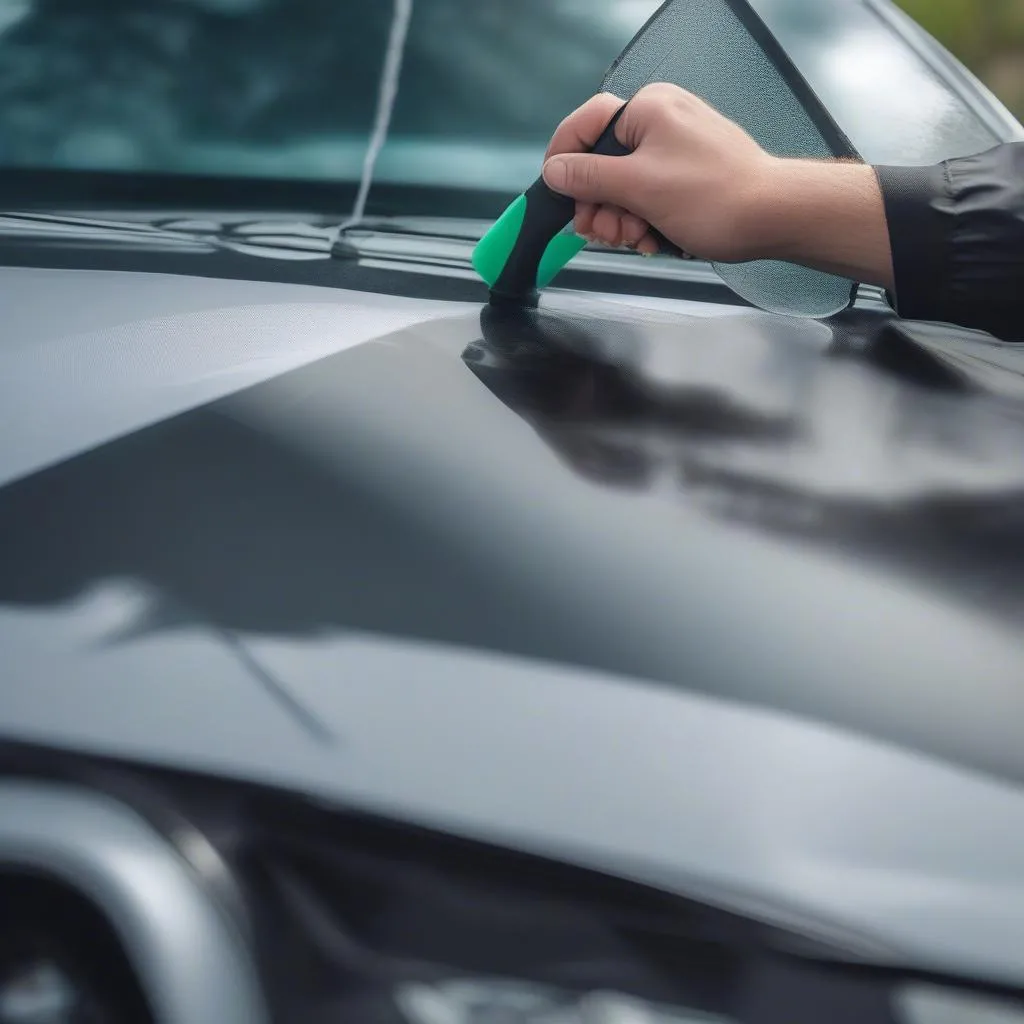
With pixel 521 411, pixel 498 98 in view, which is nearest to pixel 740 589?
pixel 521 411

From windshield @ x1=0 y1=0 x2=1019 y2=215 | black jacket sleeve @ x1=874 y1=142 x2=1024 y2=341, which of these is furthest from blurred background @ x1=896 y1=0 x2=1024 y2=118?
black jacket sleeve @ x1=874 y1=142 x2=1024 y2=341

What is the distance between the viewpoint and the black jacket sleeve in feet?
3.55

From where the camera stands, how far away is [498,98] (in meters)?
1.33

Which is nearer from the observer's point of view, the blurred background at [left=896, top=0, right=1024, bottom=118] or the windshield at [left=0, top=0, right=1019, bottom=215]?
the windshield at [left=0, top=0, right=1019, bottom=215]

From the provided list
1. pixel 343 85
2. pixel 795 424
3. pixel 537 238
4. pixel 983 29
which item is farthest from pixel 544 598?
pixel 983 29

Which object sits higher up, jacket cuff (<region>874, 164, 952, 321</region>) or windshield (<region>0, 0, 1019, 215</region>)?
windshield (<region>0, 0, 1019, 215</region>)

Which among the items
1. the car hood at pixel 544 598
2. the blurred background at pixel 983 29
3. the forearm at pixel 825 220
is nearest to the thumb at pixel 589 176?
the forearm at pixel 825 220

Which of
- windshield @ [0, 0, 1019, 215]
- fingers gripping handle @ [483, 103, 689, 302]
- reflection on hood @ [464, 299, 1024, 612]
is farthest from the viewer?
windshield @ [0, 0, 1019, 215]

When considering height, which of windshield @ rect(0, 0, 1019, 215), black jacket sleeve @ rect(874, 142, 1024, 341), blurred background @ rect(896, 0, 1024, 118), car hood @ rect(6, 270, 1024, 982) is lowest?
car hood @ rect(6, 270, 1024, 982)

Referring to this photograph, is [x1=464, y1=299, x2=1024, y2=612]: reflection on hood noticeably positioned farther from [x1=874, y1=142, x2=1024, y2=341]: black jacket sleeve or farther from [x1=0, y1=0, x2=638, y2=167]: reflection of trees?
→ [x1=0, y1=0, x2=638, y2=167]: reflection of trees

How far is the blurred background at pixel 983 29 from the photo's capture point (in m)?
5.25

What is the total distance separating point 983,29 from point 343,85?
197 inches

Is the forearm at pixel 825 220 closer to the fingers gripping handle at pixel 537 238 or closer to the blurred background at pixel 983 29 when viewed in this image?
the fingers gripping handle at pixel 537 238

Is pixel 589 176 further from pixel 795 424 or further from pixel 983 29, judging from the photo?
pixel 983 29
